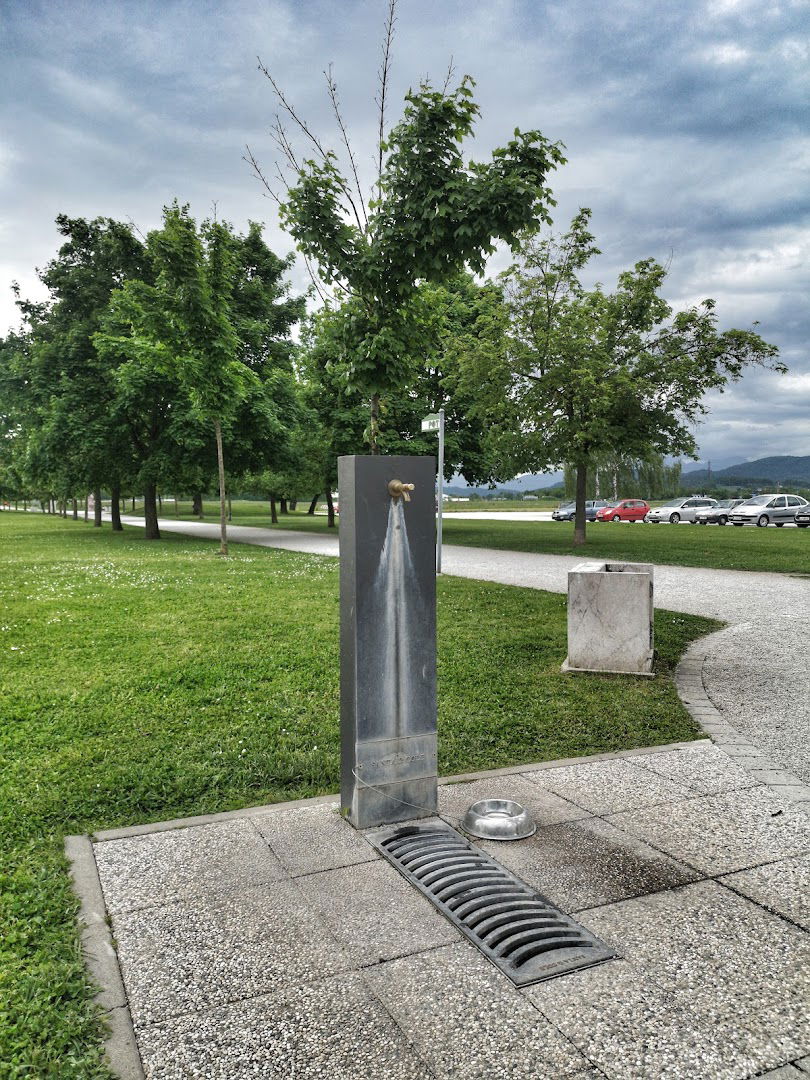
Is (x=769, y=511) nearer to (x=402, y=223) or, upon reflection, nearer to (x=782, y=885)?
(x=402, y=223)

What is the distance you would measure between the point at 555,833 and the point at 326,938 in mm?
1309

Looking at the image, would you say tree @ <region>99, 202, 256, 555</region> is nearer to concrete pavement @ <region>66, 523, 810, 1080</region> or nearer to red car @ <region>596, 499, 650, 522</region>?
concrete pavement @ <region>66, 523, 810, 1080</region>

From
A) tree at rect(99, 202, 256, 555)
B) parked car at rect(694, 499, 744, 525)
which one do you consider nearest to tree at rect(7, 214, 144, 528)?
tree at rect(99, 202, 256, 555)

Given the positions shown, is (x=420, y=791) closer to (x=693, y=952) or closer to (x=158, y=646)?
(x=693, y=952)

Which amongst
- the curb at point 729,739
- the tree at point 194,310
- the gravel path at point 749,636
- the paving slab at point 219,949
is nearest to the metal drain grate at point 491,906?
the paving slab at point 219,949

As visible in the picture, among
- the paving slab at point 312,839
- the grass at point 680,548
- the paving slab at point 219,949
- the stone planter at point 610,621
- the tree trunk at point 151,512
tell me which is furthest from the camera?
the tree trunk at point 151,512

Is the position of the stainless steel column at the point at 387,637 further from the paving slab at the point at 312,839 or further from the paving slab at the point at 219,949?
the paving slab at the point at 219,949

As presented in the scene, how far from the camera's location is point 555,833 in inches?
142

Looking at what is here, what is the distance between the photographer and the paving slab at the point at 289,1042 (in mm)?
2113

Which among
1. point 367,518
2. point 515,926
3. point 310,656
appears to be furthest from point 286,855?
point 310,656

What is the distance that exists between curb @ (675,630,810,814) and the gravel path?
0.07 meters

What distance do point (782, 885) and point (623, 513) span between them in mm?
47615

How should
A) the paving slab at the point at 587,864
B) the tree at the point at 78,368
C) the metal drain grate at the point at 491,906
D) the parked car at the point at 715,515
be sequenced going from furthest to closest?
the parked car at the point at 715,515
the tree at the point at 78,368
the paving slab at the point at 587,864
the metal drain grate at the point at 491,906

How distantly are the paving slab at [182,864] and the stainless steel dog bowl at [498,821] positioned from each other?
919 mm
